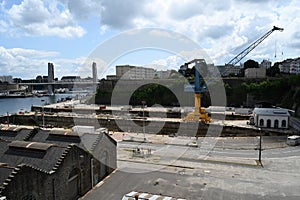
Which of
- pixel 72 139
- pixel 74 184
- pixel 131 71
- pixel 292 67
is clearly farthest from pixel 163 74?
pixel 74 184

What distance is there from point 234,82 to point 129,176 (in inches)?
1928

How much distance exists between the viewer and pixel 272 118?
31625 millimetres

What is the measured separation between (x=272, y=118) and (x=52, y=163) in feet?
89.9

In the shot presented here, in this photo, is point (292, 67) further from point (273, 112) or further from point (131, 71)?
point (273, 112)

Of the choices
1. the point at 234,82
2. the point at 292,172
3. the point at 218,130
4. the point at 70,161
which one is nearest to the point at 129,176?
the point at 70,161

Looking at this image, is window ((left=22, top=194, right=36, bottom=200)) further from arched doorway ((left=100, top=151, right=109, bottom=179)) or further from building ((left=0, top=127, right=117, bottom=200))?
arched doorway ((left=100, top=151, right=109, bottom=179))

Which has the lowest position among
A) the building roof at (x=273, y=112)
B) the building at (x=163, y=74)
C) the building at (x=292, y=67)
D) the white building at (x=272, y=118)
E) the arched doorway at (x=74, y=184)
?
the arched doorway at (x=74, y=184)

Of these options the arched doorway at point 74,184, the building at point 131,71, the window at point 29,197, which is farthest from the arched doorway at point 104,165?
the building at point 131,71

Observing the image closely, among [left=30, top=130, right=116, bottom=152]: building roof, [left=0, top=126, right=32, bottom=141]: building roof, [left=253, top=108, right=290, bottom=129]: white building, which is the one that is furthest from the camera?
[left=253, top=108, right=290, bottom=129]: white building

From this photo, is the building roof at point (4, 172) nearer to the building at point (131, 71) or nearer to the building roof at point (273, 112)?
the building roof at point (273, 112)

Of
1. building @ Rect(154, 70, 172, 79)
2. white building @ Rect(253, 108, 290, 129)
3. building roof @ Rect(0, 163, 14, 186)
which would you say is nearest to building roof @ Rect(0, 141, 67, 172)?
building roof @ Rect(0, 163, 14, 186)

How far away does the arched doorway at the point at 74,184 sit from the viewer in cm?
1370

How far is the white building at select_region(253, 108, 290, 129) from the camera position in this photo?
102 feet

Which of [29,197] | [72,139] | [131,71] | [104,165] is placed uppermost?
[131,71]
